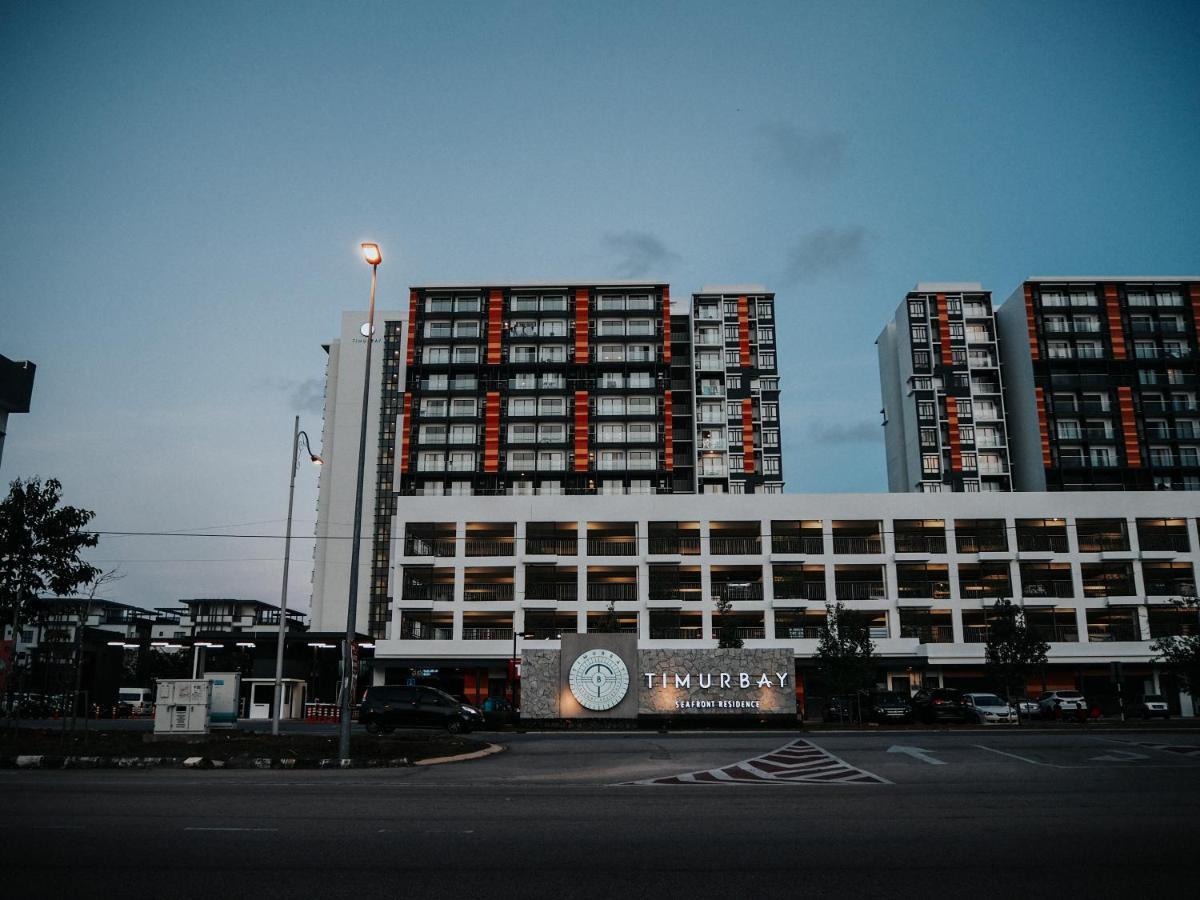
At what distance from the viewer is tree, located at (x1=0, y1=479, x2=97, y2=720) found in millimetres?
29156

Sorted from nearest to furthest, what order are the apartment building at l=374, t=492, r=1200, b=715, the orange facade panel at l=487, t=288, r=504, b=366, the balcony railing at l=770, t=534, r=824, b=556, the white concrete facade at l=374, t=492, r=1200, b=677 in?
the white concrete facade at l=374, t=492, r=1200, b=677 < the apartment building at l=374, t=492, r=1200, b=715 < the balcony railing at l=770, t=534, r=824, b=556 < the orange facade panel at l=487, t=288, r=504, b=366

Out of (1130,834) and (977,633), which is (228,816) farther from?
(977,633)

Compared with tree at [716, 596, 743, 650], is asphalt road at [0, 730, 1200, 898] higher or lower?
lower

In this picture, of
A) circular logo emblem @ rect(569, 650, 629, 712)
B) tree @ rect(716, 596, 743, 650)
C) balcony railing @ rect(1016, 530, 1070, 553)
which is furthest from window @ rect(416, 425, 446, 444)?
circular logo emblem @ rect(569, 650, 629, 712)

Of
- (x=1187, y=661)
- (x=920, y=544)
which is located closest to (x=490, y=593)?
(x=920, y=544)

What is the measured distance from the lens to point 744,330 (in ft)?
319

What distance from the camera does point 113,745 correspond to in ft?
76.2

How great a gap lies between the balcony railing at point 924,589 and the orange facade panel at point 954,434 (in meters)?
25.2

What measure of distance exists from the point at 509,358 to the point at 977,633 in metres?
49.1

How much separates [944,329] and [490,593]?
56.1 meters

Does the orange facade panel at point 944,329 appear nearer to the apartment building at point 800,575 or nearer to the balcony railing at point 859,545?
the apartment building at point 800,575

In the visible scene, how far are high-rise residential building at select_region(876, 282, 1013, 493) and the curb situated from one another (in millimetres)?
76364

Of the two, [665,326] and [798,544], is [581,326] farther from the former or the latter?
[798,544]

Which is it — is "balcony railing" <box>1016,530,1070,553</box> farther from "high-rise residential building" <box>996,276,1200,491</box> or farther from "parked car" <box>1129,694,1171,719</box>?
"high-rise residential building" <box>996,276,1200,491</box>
